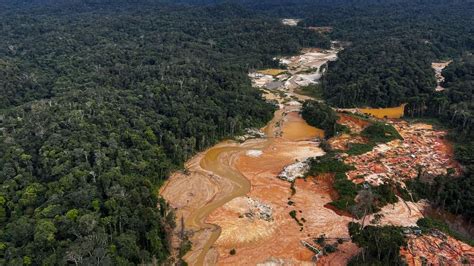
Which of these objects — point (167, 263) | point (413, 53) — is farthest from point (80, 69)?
point (413, 53)

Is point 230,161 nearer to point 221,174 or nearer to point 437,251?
point 221,174

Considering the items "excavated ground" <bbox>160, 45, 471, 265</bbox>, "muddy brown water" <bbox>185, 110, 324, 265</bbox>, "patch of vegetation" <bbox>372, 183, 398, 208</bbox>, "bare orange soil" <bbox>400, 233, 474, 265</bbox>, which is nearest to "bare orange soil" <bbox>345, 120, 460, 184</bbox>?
"excavated ground" <bbox>160, 45, 471, 265</bbox>

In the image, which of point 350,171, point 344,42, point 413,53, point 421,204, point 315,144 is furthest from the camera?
point 344,42

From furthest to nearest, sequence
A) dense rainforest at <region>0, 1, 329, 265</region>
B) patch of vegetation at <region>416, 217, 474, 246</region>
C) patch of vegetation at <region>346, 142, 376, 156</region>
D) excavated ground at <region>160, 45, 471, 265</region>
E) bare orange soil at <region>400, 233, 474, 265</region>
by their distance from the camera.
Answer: patch of vegetation at <region>346, 142, 376, 156</region>, excavated ground at <region>160, 45, 471, 265</region>, patch of vegetation at <region>416, 217, 474, 246</region>, dense rainforest at <region>0, 1, 329, 265</region>, bare orange soil at <region>400, 233, 474, 265</region>

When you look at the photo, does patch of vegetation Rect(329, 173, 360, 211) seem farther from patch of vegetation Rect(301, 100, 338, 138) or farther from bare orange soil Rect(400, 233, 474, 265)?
patch of vegetation Rect(301, 100, 338, 138)

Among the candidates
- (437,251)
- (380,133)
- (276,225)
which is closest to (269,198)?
(276,225)

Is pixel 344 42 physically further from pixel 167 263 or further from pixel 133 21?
pixel 167 263
